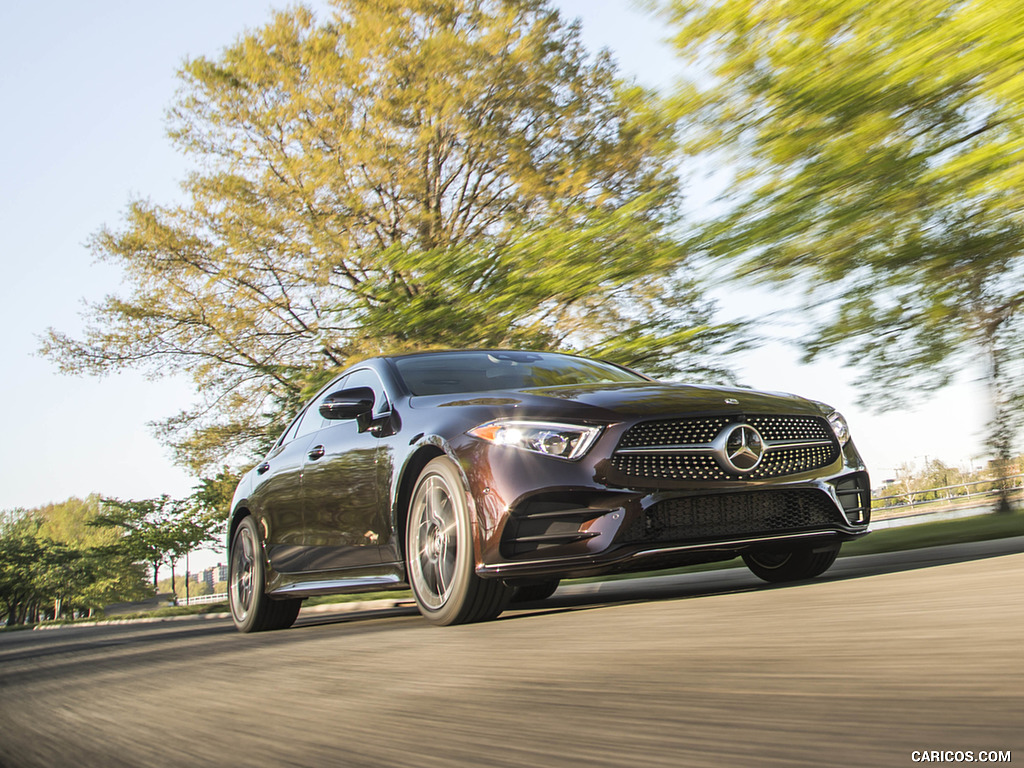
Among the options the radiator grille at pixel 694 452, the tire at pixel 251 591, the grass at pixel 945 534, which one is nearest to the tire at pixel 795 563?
the radiator grille at pixel 694 452

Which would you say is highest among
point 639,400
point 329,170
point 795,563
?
point 329,170

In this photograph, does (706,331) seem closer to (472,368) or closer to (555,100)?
(472,368)

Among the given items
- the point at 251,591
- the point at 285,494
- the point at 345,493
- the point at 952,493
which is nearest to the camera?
the point at 345,493

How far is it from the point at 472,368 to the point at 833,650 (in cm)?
388

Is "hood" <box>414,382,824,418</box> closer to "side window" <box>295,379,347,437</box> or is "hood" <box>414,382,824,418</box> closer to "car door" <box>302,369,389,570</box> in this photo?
"car door" <box>302,369,389,570</box>

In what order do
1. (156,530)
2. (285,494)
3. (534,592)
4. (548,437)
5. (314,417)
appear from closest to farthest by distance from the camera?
(548,437) < (285,494) < (314,417) < (534,592) < (156,530)

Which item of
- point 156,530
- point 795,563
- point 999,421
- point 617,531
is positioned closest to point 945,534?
point 999,421

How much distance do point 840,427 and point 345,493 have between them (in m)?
2.72

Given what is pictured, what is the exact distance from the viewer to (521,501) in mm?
4434

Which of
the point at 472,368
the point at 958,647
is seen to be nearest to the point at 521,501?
the point at 472,368

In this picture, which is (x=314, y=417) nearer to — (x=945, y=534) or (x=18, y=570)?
(x=945, y=534)

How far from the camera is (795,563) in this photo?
579 cm

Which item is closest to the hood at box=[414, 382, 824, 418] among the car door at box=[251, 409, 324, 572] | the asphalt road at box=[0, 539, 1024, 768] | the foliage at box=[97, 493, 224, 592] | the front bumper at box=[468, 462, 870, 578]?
the front bumper at box=[468, 462, 870, 578]

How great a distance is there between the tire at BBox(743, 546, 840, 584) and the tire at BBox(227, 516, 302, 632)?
10.5 feet
